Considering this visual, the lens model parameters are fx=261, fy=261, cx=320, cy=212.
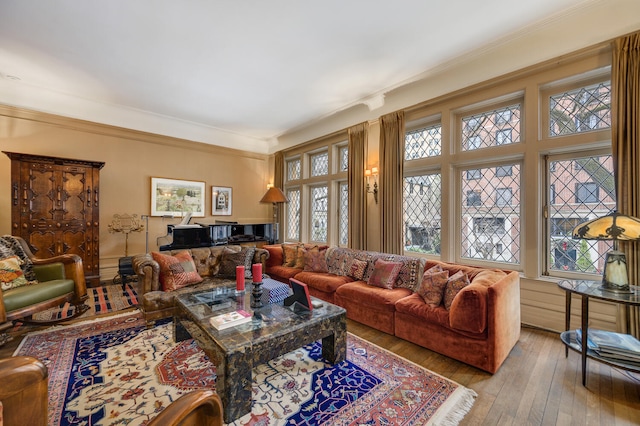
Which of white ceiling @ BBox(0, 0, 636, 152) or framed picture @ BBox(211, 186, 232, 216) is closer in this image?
white ceiling @ BBox(0, 0, 636, 152)

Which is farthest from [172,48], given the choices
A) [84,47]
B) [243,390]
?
[243,390]

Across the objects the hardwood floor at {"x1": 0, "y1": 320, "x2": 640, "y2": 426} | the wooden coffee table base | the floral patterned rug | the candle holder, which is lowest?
the hardwood floor at {"x1": 0, "y1": 320, "x2": 640, "y2": 426}

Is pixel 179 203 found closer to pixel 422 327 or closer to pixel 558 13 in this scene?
pixel 422 327

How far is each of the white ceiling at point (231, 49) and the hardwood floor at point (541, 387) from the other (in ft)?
11.6

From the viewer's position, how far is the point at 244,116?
5.70m

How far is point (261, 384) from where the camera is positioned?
2.11 metres

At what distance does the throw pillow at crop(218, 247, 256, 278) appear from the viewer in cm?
407

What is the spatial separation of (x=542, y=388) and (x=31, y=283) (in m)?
5.37

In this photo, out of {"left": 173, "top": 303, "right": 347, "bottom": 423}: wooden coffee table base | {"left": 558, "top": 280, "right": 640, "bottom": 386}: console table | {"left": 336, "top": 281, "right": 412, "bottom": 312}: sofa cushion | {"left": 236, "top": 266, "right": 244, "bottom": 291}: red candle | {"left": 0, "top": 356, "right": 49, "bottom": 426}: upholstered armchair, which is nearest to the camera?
{"left": 0, "top": 356, "right": 49, "bottom": 426}: upholstered armchair

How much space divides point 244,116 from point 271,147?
174cm

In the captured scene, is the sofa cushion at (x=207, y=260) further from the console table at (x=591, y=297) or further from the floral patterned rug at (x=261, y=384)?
the console table at (x=591, y=297)

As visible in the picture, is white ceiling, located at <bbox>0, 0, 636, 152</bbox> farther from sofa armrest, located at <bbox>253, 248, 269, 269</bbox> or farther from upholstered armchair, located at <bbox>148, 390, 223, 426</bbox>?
upholstered armchair, located at <bbox>148, 390, 223, 426</bbox>

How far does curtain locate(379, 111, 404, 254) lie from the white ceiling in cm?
58

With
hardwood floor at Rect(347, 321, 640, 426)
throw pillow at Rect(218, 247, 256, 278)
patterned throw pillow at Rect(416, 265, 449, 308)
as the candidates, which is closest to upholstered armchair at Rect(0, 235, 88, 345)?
throw pillow at Rect(218, 247, 256, 278)
